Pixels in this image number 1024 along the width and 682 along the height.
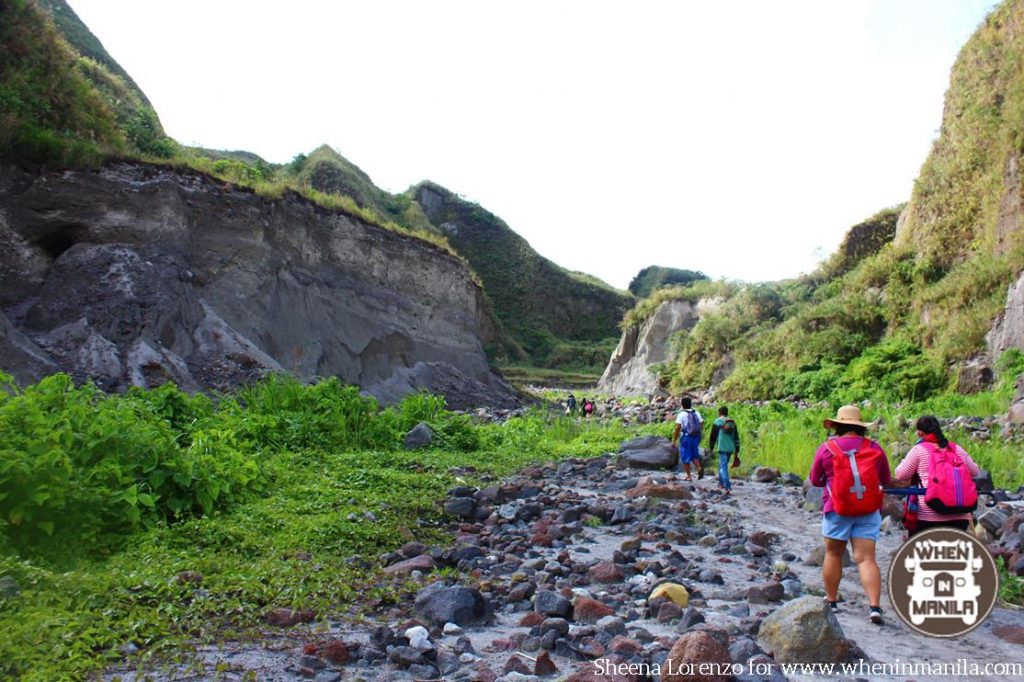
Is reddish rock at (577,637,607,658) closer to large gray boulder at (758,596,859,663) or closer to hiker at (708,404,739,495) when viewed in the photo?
large gray boulder at (758,596,859,663)

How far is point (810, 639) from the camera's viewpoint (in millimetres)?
3469

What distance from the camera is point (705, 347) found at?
31.2 metres

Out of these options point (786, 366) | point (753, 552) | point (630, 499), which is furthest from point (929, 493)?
point (786, 366)

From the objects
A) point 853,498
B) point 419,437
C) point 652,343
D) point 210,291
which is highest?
point 652,343

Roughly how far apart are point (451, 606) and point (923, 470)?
3.23 meters

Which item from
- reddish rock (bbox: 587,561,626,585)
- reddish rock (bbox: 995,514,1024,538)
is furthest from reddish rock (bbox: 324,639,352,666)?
reddish rock (bbox: 995,514,1024,538)

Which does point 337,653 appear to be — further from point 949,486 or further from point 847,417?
point 949,486

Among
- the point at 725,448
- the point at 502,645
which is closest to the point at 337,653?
the point at 502,645

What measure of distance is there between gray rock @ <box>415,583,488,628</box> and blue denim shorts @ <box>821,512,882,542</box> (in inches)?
90.4

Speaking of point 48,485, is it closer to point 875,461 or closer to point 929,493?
point 875,461

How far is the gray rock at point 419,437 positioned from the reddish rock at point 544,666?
8.30 m

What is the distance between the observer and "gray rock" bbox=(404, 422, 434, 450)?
37.9 ft

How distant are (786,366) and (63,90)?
23950mm

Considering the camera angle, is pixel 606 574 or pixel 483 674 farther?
pixel 606 574
